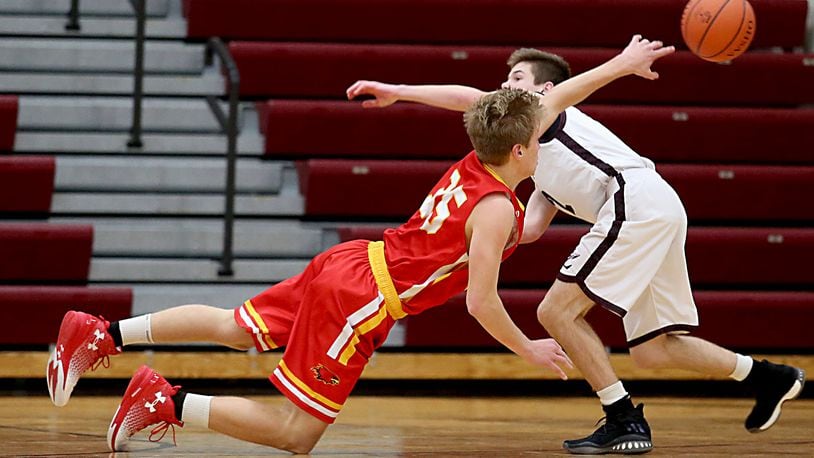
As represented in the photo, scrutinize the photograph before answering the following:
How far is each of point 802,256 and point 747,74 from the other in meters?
1.14

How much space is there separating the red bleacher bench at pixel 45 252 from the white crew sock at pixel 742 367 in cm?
299

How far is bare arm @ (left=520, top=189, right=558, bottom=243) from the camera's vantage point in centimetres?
372

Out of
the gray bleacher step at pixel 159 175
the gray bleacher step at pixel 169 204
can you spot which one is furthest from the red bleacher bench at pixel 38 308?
the gray bleacher step at pixel 159 175

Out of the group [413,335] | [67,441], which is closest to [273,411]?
[67,441]

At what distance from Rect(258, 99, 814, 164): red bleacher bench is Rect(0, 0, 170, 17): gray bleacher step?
1.07 meters

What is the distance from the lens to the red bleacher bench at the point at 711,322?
5.62 m

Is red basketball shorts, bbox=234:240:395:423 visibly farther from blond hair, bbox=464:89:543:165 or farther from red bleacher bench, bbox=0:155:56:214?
red bleacher bench, bbox=0:155:56:214

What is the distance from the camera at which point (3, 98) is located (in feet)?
19.5

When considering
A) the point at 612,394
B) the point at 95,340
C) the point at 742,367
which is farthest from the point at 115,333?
the point at 742,367

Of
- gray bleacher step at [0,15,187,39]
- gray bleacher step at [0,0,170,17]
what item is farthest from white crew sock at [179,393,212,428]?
gray bleacher step at [0,0,170,17]

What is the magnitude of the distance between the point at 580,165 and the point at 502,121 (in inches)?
28.8

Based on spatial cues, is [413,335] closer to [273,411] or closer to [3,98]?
[3,98]

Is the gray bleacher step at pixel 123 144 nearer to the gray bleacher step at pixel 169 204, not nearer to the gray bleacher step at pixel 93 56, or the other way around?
the gray bleacher step at pixel 169 204

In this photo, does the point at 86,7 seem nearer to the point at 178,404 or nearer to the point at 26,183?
the point at 26,183
